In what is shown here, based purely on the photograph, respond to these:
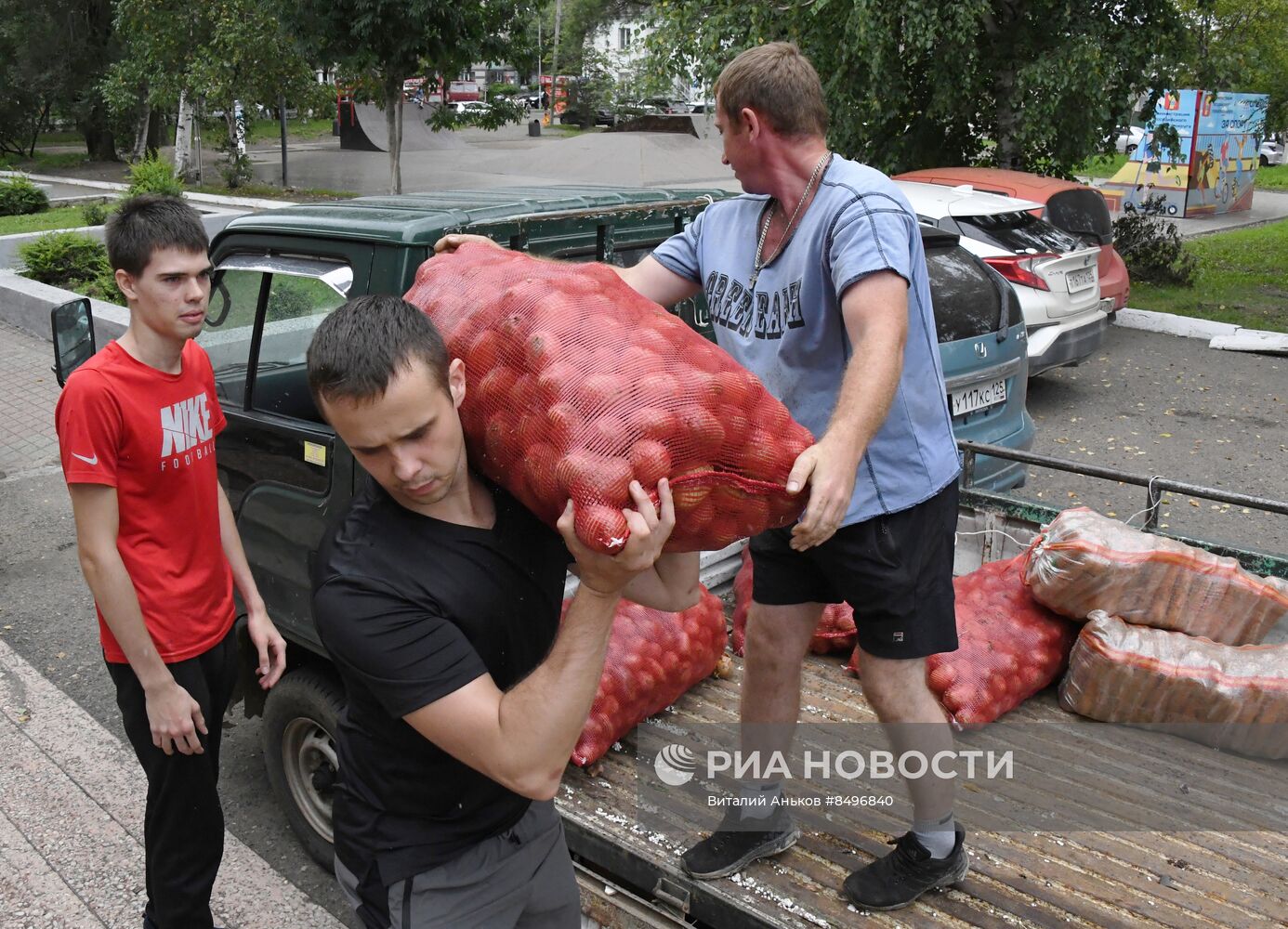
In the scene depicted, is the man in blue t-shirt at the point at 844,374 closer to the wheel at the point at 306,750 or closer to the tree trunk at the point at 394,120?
the wheel at the point at 306,750

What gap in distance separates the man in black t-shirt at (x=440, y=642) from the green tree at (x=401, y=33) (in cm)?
1456

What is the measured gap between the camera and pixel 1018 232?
365 inches

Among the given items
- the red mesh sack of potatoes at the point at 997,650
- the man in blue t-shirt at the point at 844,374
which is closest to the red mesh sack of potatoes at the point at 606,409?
the man in blue t-shirt at the point at 844,374

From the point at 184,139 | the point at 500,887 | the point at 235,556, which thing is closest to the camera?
the point at 500,887

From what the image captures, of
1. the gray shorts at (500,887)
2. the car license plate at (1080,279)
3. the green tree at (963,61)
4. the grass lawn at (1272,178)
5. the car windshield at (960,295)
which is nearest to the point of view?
the gray shorts at (500,887)

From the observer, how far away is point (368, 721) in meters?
1.97

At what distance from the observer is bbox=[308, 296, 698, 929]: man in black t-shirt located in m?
1.74

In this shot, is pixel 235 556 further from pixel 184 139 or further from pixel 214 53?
pixel 184 139

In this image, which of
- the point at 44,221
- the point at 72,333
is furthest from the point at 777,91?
the point at 44,221

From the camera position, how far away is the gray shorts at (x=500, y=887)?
78.4 inches

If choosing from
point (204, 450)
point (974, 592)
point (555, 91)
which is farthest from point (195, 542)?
point (555, 91)

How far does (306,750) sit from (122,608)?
1.15m

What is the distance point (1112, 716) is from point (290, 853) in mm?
2874

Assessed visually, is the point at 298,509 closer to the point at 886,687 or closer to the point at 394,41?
the point at 886,687
